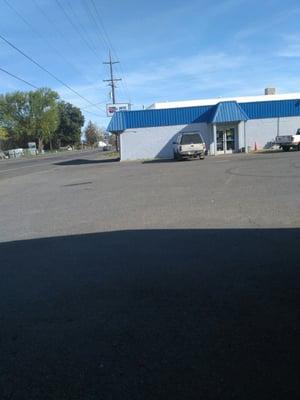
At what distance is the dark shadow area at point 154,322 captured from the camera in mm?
3514

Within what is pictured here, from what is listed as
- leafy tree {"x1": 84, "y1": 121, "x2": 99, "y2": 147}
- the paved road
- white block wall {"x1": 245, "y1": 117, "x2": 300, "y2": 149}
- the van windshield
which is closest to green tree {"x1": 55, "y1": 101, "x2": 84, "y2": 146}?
leafy tree {"x1": 84, "y1": 121, "x2": 99, "y2": 147}

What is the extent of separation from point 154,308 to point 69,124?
140820 millimetres

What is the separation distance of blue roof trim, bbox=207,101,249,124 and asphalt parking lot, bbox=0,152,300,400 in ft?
94.7

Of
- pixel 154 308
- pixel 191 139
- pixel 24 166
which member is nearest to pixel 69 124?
pixel 24 166

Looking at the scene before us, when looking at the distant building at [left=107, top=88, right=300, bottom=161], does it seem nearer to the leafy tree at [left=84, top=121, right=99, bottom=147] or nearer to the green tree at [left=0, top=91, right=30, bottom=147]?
Answer: the green tree at [left=0, top=91, right=30, bottom=147]

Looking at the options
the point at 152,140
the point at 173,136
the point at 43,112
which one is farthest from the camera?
the point at 43,112

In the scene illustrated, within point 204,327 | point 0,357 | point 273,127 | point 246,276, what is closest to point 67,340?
point 0,357

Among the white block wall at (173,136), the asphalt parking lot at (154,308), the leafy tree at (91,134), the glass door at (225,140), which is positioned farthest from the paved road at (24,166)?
the leafy tree at (91,134)

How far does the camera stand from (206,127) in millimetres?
40719

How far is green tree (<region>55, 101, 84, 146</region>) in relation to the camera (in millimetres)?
140125

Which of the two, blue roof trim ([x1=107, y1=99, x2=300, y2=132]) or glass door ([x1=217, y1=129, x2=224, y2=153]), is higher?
blue roof trim ([x1=107, y1=99, x2=300, y2=132])

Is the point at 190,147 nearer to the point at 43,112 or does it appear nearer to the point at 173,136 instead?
the point at 173,136

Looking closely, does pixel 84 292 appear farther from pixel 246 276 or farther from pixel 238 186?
pixel 238 186

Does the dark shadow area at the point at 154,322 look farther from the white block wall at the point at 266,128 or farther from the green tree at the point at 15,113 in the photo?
the green tree at the point at 15,113
